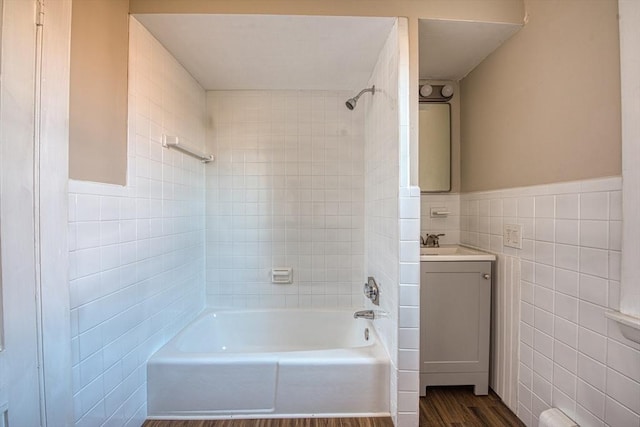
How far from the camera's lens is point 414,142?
1433 mm

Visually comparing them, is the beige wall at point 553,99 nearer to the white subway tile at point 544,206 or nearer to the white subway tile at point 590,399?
the white subway tile at point 544,206

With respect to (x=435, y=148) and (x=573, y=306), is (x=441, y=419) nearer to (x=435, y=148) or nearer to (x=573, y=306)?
(x=573, y=306)

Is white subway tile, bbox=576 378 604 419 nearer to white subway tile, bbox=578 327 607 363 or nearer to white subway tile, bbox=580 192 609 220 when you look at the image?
white subway tile, bbox=578 327 607 363

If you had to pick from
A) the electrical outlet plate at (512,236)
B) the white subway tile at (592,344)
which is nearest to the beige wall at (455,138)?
the electrical outlet plate at (512,236)

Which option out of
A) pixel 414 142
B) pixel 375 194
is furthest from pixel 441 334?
pixel 414 142

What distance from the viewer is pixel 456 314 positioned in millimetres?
1761

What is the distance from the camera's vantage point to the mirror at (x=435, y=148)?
223cm

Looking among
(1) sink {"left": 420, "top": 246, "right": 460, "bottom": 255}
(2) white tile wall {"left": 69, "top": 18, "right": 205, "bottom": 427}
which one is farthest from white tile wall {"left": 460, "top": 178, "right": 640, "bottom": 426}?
(2) white tile wall {"left": 69, "top": 18, "right": 205, "bottom": 427}

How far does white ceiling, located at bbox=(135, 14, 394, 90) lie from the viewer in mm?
A: 1461

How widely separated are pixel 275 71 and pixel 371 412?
224cm

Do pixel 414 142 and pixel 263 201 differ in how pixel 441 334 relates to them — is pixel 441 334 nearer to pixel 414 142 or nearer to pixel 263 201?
pixel 414 142

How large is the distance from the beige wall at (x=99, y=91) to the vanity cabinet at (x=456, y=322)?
5.79 ft

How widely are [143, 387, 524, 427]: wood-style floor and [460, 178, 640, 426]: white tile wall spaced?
0.40 ft

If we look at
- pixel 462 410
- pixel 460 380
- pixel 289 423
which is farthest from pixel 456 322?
pixel 289 423
